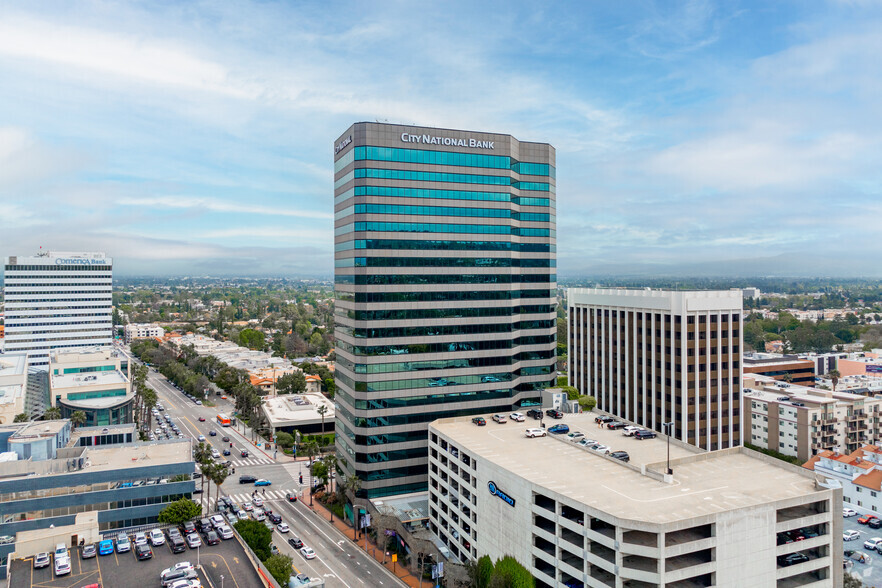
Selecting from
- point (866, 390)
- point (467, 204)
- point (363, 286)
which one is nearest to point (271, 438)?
point (363, 286)

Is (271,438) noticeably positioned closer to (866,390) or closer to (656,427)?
(656,427)

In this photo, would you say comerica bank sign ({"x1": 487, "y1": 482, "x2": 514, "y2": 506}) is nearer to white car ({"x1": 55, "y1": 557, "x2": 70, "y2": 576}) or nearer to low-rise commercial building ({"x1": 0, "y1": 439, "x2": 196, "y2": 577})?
low-rise commercial building ({"x1": 0, "y1": 439, "x2": 196, "y2": 577})

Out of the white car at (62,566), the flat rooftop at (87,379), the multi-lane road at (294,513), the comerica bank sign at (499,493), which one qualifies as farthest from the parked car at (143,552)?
the flat rooftop at (87,379)

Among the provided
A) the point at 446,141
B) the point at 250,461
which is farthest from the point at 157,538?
the point at 446,141

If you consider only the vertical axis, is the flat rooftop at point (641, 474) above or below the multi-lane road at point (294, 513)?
above

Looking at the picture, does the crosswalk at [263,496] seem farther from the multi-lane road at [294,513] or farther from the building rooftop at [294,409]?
the building rooftop at [294,409]

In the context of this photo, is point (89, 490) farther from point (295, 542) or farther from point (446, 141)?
point (446, 141)
